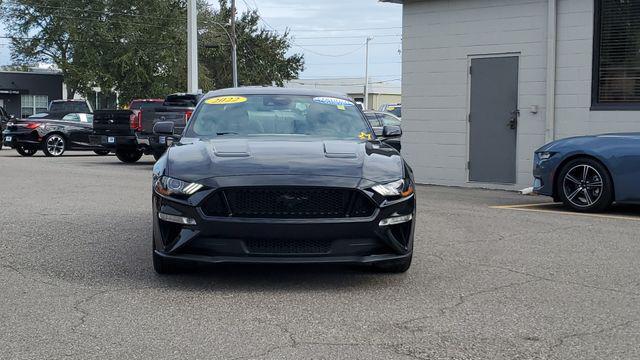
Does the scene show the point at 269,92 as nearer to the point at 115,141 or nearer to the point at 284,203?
the point at 284,203

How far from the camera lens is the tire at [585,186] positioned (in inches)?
394

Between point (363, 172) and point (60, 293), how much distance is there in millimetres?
2391

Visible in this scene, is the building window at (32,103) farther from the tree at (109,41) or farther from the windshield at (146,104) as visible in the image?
the windshield at (146,104)

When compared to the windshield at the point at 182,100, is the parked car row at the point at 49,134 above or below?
below

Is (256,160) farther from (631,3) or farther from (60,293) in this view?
(631,3)

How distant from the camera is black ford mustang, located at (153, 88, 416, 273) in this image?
A: 17.8 ft

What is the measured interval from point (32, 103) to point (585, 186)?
5310cm

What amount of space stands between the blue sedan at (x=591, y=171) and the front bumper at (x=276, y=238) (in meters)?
5.28

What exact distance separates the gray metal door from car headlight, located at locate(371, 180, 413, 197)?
28.3ft

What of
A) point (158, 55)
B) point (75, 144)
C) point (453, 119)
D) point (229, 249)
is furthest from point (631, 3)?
point (158, 55)

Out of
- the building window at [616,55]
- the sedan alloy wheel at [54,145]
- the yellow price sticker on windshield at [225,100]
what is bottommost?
the sedan alloy wheel at [54,145]

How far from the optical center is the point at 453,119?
14.8 meters

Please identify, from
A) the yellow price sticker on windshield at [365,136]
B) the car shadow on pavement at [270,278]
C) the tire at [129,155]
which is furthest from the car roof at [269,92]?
the tire at [129,155]

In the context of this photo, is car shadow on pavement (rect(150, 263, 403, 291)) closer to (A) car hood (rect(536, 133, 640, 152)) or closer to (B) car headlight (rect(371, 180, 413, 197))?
(B) car headlight (rect(371, 180, 413, 197))
